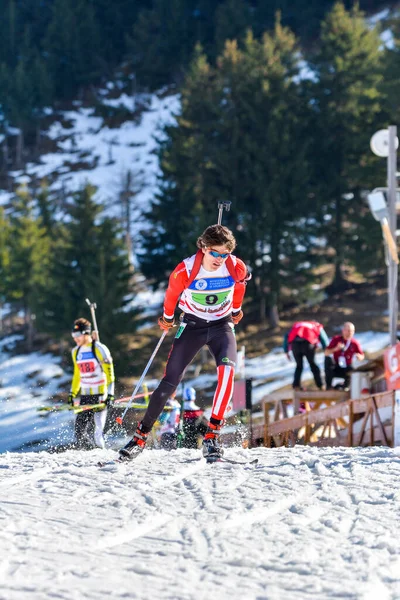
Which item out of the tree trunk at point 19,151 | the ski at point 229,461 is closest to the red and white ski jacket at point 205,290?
the ski at point 229,461

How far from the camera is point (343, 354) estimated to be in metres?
14.4

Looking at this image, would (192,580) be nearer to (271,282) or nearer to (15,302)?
(271,282)

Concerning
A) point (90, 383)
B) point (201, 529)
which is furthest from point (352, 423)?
point (201, 529)

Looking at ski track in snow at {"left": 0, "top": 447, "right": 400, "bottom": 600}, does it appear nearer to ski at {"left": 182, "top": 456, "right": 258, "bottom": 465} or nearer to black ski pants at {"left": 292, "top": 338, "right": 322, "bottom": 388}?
ski at {"left": 182, "top": 456, "right": 258, "bottom": 465}

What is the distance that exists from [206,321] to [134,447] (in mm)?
1264

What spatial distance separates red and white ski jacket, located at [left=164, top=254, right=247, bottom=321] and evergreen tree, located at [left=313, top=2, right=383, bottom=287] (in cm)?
3183

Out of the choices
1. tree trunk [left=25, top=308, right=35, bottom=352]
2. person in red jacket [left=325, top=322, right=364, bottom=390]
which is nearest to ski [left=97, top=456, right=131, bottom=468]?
person in red jacket [left=325, top=322, right=364, bottom=390]

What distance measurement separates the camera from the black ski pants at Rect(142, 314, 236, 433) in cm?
750

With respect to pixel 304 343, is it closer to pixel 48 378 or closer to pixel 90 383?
pixel 90 383

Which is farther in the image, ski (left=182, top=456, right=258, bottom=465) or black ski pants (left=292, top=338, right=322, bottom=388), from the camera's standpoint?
black ski pants (left=292, top=338, right=322, bottom=388)

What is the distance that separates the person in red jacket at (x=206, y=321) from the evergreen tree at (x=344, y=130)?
31826mm

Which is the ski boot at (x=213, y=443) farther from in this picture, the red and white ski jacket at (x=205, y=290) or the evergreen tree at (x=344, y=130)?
the evergreen tree at (x=344, y=130)

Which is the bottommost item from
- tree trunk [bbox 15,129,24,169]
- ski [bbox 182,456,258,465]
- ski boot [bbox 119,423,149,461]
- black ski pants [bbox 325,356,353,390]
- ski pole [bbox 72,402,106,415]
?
ski [bbox 182,456,258,465]

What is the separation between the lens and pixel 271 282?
1513 inches
